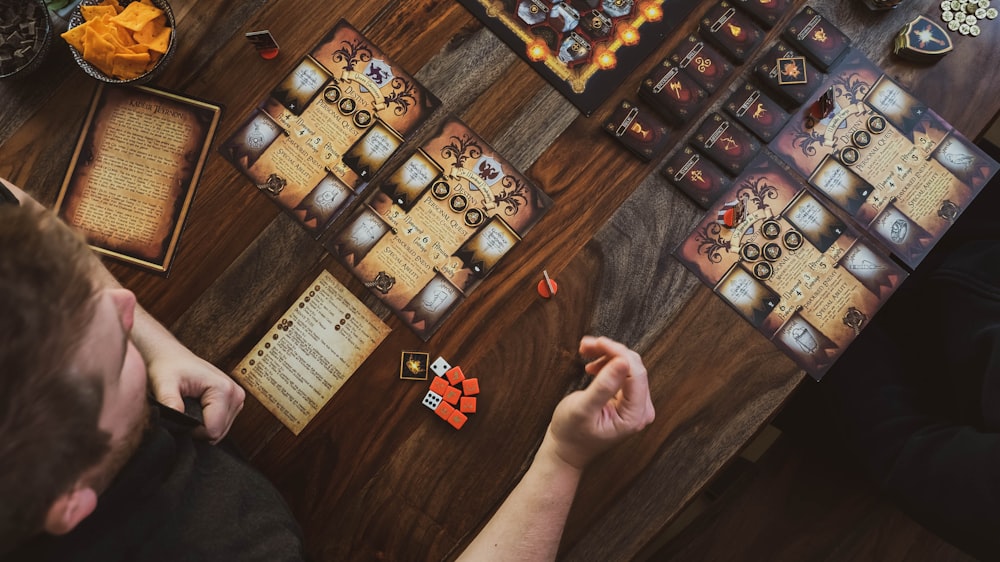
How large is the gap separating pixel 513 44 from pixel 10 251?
1.12 metres

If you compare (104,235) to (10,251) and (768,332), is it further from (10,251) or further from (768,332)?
(768,332)

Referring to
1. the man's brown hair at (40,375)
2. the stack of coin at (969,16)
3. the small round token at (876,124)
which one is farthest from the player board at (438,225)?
the stack of coin at (969,16)

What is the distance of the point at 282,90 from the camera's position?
1538mm

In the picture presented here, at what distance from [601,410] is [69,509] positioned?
86 cm

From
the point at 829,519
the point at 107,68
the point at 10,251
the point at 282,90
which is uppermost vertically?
the point at 829,519

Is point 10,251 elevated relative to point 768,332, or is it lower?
lower

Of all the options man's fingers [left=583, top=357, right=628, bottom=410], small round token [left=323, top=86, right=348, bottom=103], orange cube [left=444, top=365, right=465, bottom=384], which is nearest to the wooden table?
orange cube [left=444, top=365, right=465, bottom=384]

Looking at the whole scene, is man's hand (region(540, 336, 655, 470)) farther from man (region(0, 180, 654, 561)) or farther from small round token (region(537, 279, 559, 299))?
small round token (region(537, 279, 559, 299))

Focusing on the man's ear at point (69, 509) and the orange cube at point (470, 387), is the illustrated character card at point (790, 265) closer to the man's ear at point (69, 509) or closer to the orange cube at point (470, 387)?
the orange cube at point (470, 387)

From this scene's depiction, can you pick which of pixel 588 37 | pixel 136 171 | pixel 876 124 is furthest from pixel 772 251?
pixel 136 171

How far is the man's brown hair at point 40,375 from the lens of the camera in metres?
0.77

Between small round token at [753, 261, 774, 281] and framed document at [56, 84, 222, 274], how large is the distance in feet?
4.30

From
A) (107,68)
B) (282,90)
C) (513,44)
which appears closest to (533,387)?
(513,44)

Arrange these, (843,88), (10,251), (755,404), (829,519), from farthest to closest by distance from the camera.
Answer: (829,519), (843,88), (755,404), (10,251)
